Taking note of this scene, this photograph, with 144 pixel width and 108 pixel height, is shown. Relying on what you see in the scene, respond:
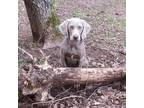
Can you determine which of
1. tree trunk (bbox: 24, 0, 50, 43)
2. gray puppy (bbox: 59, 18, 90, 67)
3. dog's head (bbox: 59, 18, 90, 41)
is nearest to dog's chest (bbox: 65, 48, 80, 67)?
gray puppy (bbox: 59, 18, 90, 67)

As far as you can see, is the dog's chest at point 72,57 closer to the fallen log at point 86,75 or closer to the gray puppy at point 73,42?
the gray puppy at point 73,42

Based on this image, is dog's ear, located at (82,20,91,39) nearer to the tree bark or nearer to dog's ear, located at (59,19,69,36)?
dog's ear, located at (59,19,69,36)

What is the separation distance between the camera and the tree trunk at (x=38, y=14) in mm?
4539

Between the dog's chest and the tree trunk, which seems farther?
the tree trunk

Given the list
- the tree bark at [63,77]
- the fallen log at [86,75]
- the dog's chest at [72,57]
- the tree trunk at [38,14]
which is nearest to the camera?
the tree bark at [63,77]

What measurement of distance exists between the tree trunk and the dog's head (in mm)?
258

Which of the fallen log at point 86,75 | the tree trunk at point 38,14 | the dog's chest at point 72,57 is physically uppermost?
the tree trunk at point 38,14

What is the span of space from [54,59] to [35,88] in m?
0.52

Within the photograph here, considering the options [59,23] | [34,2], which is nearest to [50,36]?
[59,23]

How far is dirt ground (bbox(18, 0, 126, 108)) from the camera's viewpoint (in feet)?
13.5

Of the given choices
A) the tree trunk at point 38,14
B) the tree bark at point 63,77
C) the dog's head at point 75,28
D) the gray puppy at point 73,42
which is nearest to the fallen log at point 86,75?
the tree bark at point 63,77

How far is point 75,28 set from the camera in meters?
4.22

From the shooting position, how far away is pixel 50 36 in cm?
436

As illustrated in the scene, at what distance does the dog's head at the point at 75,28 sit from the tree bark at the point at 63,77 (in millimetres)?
300
